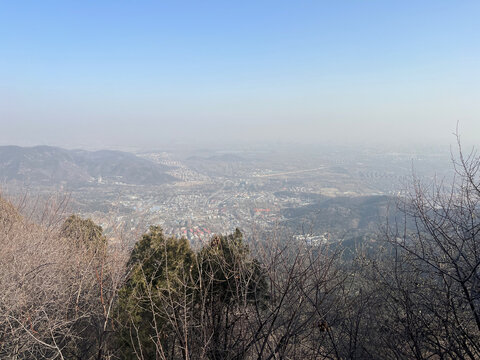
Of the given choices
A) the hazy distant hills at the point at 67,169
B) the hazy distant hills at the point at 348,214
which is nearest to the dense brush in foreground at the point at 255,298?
the hazy distant hills at the point at 348,214

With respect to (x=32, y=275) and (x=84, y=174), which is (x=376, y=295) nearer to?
(x=32, y=275)

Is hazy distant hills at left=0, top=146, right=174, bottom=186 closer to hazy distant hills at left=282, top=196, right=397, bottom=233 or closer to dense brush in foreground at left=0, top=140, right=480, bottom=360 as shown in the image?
hazy distant hills at left=282, top=196, right=397, bottom=233

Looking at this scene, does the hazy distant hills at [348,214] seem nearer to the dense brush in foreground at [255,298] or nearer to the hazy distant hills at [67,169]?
the dense brush in foreground at [255,298]

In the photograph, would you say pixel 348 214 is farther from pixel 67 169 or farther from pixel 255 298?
pixel 67 169

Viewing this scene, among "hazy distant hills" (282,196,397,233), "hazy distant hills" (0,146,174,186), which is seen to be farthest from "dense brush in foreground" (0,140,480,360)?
"hazy distant hills" (0,146,174,186)

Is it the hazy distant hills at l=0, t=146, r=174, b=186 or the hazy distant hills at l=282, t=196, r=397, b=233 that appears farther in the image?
the hazy distant hills at l=0, t=146, r=174, b=186

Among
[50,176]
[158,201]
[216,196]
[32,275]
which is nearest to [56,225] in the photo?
[32,275]
